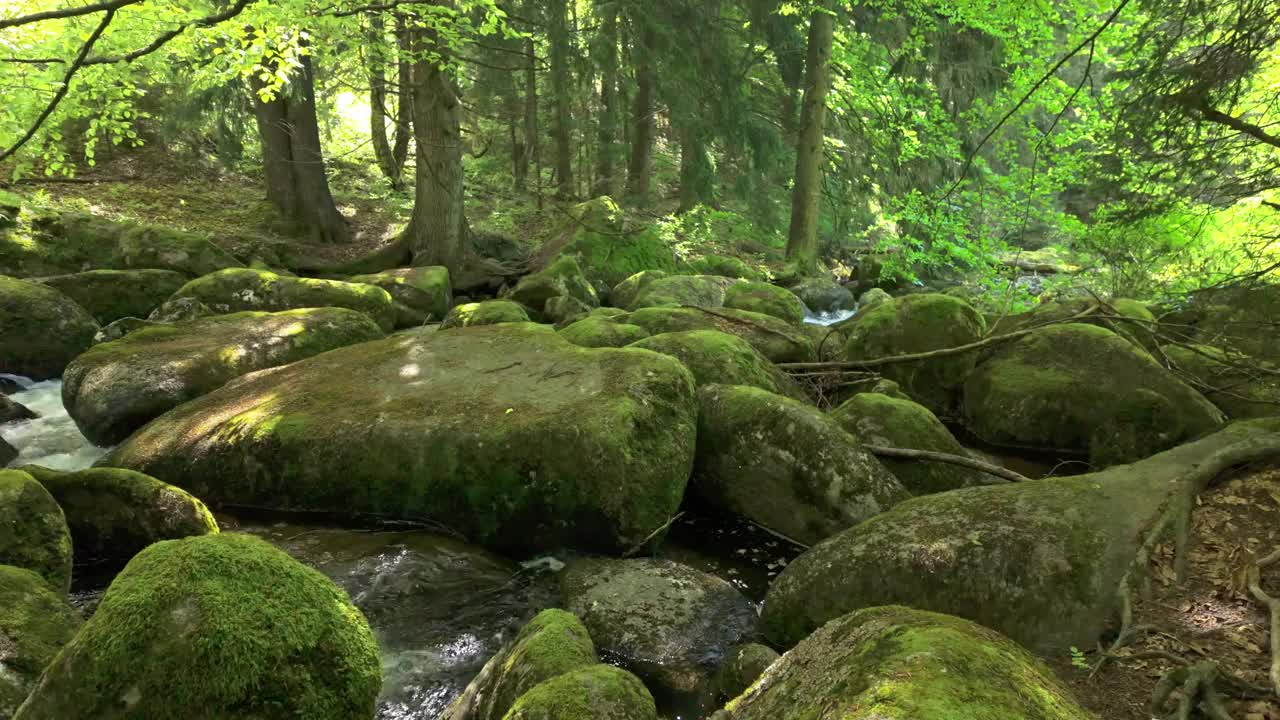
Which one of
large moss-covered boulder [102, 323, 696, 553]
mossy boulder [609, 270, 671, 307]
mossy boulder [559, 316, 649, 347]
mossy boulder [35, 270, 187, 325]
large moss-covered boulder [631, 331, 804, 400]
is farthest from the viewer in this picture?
mossy boulder [609, 270, 671, 307]

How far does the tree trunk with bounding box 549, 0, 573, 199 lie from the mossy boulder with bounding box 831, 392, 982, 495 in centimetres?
1001

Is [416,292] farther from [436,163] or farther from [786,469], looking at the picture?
[786,469]

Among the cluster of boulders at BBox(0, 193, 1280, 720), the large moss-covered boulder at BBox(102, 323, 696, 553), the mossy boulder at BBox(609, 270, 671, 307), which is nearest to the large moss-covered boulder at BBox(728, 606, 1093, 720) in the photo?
the cluster of boulders at BBox(0, 193, 1280, 720)

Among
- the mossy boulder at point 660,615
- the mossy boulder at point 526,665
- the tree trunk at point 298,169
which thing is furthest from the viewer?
the tree trunk at point 298,169

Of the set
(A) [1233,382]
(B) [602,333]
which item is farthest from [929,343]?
(B) [602,333]

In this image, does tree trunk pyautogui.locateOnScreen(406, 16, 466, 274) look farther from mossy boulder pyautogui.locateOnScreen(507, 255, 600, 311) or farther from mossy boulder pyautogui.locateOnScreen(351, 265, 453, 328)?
mossy boulder pyautogui.locateOnScreen(507, 255, 600, 311)

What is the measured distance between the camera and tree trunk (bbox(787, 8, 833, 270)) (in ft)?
46.7

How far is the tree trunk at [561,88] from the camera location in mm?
14938

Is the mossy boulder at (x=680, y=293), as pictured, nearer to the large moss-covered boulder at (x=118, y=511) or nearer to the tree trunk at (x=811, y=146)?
the tree trunk at (x=811, y=146)

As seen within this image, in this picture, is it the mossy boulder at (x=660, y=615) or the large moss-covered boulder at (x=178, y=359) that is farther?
the large moss-covered boulder at (x=178, y=359)

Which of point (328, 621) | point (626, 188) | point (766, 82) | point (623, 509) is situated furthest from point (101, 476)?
point (766, 82)

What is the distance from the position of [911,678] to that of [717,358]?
5.25m

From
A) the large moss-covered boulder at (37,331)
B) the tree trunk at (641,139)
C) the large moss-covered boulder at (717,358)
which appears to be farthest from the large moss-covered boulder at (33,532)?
the tree trunk at (641,139)

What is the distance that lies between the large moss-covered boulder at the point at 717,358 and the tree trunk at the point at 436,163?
5650 millimetres
